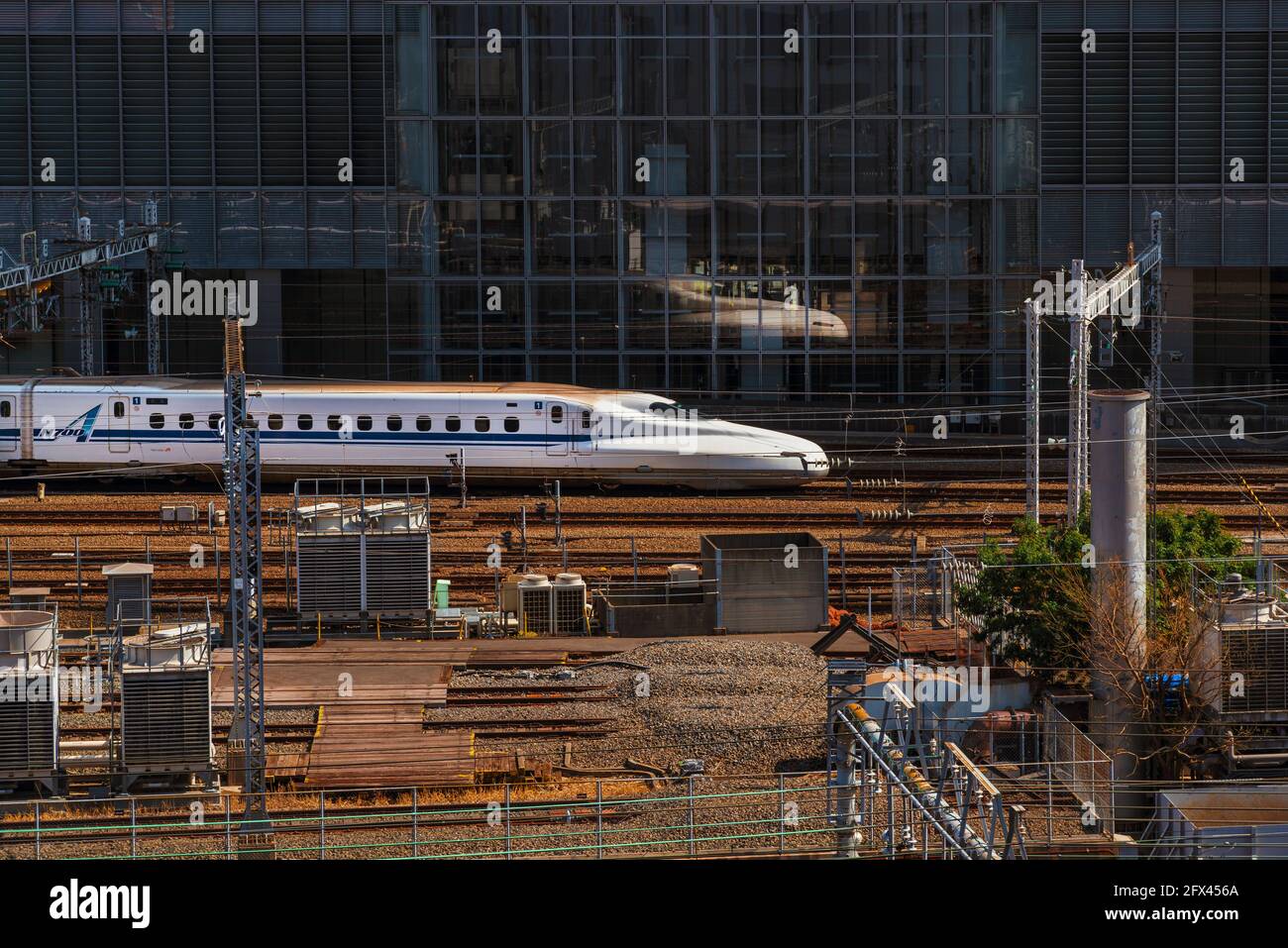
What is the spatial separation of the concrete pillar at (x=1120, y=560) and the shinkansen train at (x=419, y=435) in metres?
14.8

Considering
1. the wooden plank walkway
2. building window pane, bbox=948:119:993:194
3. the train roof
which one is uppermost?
building window pane, bbox=948:119:993:194

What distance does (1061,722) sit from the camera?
23.2m

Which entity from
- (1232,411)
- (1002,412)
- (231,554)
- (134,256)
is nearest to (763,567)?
(231,554)

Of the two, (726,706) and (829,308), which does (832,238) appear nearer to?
(829,308)

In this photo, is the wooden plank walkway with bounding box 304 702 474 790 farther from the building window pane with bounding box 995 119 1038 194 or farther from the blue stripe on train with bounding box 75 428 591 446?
the building window pane with bounding box 995 119 1038 194

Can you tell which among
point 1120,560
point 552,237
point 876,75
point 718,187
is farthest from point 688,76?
point 1120,560

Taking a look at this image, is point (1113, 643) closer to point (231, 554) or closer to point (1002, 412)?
point (231, 554)

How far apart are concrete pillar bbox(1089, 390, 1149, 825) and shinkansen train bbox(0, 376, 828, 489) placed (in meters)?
14.8

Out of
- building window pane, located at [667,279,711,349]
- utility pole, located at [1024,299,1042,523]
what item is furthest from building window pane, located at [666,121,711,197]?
utility pole, located at [1024,299,1042,523]

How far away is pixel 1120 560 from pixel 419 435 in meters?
18.6

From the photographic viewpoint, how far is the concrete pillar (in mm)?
23188

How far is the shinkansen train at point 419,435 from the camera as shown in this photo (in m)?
38.5

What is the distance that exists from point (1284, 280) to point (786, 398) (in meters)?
16.4

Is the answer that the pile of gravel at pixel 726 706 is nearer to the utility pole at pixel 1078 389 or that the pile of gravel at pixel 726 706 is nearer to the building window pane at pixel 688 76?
the utility pole at pixel 1078 389
